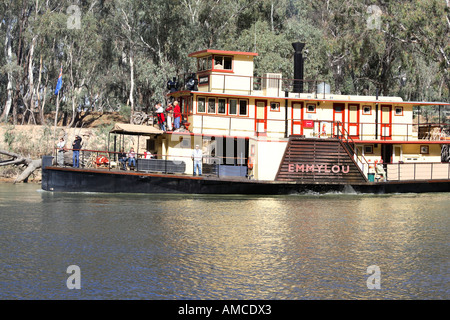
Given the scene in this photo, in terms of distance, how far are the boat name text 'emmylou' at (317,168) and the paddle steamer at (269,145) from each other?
0.04 meters

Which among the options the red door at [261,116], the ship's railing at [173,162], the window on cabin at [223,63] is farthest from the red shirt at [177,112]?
the red door at [261,116]

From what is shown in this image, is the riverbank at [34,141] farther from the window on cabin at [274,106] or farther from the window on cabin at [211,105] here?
the window on cabin at [274,106]

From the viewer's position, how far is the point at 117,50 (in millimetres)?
54969

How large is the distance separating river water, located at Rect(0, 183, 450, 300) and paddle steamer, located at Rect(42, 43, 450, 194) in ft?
9.53

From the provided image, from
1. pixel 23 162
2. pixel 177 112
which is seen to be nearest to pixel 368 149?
pixel 177 112

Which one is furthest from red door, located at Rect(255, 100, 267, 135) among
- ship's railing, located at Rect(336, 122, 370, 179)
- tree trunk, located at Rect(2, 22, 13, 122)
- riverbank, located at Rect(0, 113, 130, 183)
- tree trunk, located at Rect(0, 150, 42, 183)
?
tree trunk, located at Rect(2, 22, 13, 122)

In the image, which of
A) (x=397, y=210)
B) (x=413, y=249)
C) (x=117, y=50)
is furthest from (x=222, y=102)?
(x=117, y=50)

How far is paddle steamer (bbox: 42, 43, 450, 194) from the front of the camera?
26719 millimetres

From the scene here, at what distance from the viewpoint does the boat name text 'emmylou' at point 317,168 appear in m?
27.7

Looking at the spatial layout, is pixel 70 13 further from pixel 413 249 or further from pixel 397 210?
pixel 413 249

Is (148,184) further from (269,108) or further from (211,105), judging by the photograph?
(269,108)
